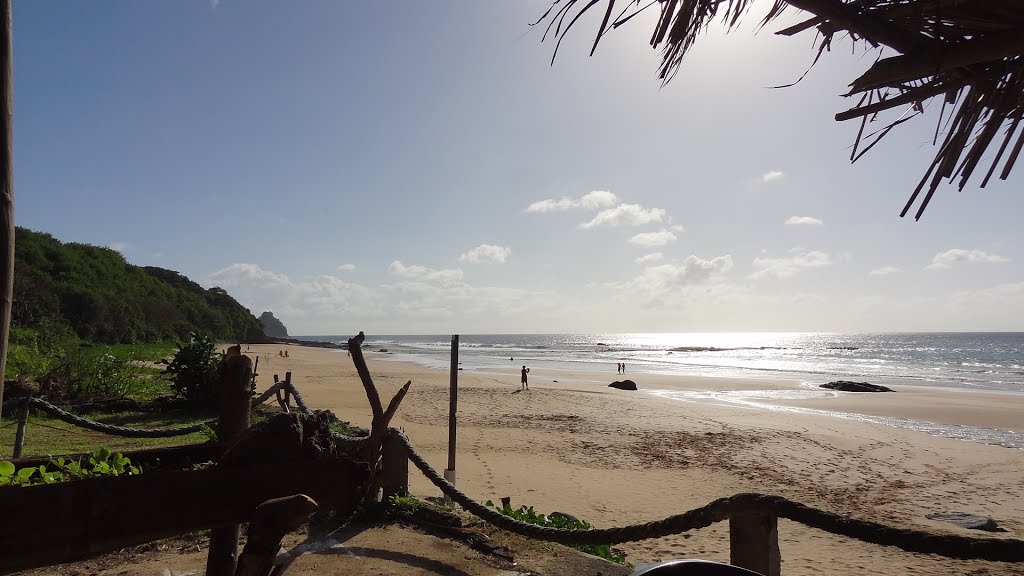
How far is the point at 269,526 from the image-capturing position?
5.37ft

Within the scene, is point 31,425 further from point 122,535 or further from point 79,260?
point 79,260

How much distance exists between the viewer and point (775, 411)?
63.0 ft

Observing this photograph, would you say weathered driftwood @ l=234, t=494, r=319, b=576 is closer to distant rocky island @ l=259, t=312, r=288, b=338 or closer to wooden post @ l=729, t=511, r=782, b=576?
wooden post @ l=729, t=511, r=782, b=576

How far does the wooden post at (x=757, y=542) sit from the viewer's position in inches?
101

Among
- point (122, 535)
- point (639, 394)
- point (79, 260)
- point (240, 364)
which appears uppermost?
point (79, 260)

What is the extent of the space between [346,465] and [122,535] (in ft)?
2.21

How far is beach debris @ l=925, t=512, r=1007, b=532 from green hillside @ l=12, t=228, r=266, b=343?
23.9 m

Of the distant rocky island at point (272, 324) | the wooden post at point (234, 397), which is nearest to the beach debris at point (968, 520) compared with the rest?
the wooden post at point (234, 397)

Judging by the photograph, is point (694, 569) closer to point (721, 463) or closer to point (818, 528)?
point (818, 528)

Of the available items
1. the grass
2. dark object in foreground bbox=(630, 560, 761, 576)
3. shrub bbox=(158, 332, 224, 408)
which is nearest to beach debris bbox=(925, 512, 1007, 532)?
dark object in foreground bbox=(630, 560, 761, 576)

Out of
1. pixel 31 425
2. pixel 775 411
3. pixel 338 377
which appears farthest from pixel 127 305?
pixel 775 411

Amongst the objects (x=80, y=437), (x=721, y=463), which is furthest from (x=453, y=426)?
(x=721, y=463)

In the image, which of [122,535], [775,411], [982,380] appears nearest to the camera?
[122,535]

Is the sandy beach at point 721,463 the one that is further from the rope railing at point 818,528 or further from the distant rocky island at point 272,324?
the distant rocky island at point 272,324
